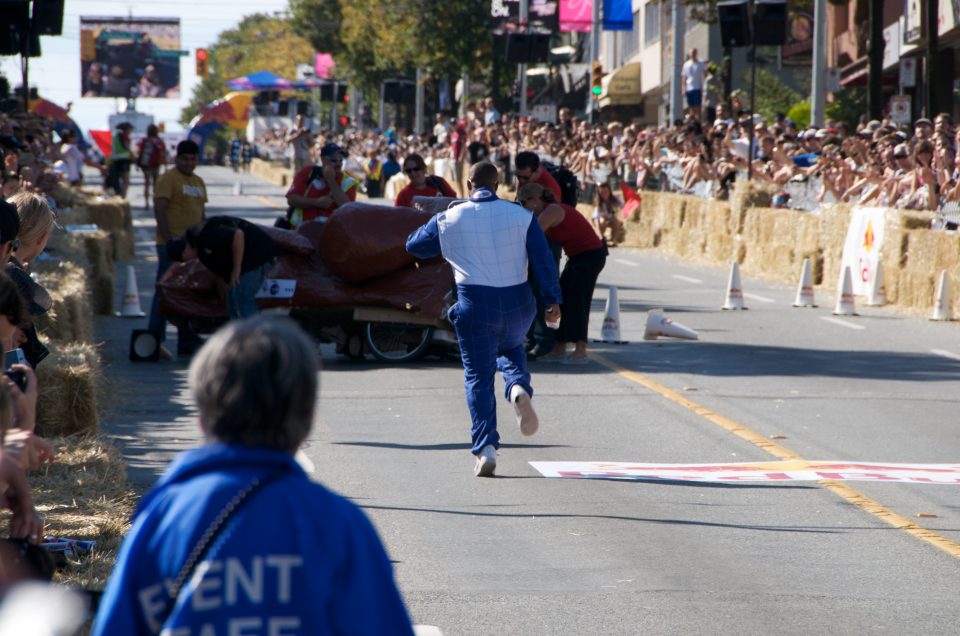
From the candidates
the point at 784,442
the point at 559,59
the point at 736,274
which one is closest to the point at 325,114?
the point at 559,59

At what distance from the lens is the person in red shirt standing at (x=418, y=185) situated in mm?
15558

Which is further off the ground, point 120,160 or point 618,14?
point 618,14

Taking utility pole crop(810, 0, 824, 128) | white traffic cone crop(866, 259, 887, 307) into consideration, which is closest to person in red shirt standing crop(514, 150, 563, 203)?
white traffic cone crop(866, 259, 887, 307)

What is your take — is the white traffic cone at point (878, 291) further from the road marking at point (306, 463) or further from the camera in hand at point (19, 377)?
the camera in hand at point (19, 377)

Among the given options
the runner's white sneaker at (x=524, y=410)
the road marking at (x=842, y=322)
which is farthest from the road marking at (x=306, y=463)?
the road marking at (x=842, y=322)

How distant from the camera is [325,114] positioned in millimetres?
130000

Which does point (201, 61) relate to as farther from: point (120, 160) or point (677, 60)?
point (677, 60)

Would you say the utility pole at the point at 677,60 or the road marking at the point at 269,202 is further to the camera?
the road marking at the point at 269,202

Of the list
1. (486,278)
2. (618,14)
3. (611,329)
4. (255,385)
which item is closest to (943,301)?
(611,329)

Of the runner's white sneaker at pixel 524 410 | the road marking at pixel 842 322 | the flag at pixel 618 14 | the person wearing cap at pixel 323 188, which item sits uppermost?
the flag at pixel 618 14

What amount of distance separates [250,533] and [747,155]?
92.4ft

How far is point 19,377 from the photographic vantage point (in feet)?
18.7

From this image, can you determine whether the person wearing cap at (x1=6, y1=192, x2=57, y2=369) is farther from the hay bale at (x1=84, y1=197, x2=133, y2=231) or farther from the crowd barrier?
the hay bale at (x1=84, y1=197, x2=133, y2=231)

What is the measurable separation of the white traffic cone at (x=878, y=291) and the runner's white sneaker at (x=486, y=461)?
1249 cm
